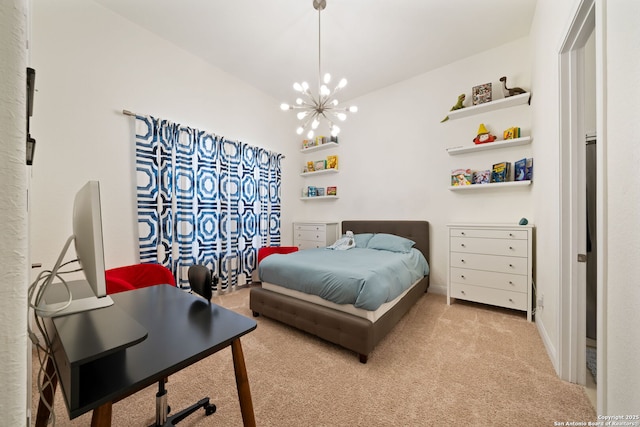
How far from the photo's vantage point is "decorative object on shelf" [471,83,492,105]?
118 inches

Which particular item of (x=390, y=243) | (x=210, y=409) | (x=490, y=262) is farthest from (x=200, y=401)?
(x=490, y=262)

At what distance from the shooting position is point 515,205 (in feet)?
9.60

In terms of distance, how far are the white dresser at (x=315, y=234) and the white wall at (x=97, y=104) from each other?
225 cm

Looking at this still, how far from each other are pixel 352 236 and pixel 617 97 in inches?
117

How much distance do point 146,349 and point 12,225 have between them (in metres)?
0.62

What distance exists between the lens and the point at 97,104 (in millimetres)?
2400

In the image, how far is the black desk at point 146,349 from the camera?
608 millimetres

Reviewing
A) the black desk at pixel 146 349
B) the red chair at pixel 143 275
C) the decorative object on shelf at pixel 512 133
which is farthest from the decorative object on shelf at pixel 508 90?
the red chair at pixel 143 275

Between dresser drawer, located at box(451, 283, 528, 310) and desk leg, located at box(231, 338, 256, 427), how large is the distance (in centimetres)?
274

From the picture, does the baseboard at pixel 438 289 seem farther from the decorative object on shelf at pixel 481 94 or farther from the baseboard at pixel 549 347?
the decorative object on shelf at pixel 481 94

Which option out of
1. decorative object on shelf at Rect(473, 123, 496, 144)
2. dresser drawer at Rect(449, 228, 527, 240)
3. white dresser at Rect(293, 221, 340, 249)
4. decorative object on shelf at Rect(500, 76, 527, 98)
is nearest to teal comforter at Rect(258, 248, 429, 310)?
dresser drawer at Rect(449, 228, 527, 240)

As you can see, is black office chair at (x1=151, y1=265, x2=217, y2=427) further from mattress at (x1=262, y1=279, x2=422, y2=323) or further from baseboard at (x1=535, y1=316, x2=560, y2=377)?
baseboard at (x1=535, y1=316, x2=560, y2=377)

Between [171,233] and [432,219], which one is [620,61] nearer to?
[432,219]

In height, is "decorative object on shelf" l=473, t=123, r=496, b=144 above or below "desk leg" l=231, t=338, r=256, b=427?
above
